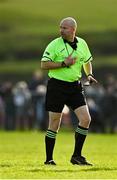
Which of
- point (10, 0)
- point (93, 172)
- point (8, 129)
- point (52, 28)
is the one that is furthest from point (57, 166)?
point (10, 0)

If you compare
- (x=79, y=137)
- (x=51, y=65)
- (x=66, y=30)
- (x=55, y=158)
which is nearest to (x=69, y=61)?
(x=51, y=65)

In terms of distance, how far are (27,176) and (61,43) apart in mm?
2661

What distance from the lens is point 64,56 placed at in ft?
46.5

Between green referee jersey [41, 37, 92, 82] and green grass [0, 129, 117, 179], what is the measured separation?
→ 151cm

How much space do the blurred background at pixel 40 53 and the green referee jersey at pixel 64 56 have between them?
615 inches

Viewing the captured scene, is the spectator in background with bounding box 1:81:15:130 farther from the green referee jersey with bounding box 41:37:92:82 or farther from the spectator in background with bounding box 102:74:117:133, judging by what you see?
the green referee jersey with bounding box 41:37:92:82

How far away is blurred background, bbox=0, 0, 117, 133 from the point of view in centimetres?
3131

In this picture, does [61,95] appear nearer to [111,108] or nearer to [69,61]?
[69,61]

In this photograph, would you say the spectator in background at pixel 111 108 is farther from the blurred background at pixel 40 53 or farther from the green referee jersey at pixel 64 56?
the green referee jersey at pixel 64 56

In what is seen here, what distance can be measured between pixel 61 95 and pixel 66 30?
111 centimetres

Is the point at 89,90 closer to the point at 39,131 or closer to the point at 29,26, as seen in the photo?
the point at 39,131

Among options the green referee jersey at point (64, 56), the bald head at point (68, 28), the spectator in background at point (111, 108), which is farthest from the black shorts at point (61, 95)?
the spectator in background at point (111, 108)

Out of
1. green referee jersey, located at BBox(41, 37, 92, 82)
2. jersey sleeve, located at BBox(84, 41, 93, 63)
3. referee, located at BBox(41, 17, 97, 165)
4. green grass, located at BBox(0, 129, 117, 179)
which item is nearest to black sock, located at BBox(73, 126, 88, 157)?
referee, located at BBox(41, 17, 97, 165)

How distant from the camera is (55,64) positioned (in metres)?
14.0
